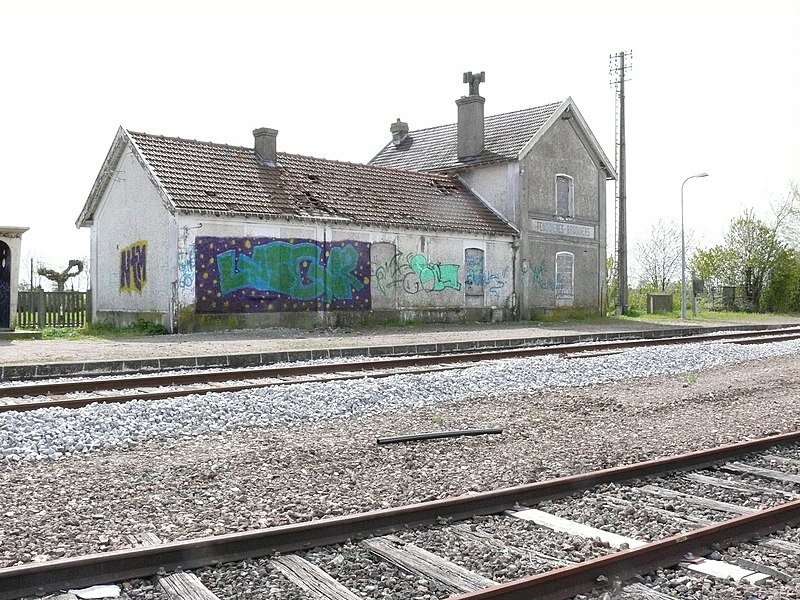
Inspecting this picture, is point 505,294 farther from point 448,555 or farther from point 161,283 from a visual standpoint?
point 448,555

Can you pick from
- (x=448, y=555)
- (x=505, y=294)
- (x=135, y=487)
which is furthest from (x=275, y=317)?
(x=448, y=555)

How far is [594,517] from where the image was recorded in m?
5.28

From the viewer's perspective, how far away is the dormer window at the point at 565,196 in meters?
32.7

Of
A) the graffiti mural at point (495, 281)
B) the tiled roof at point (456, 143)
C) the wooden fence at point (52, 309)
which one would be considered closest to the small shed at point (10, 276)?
the wooden fence at point (52, 309)

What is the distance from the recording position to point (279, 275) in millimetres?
23781

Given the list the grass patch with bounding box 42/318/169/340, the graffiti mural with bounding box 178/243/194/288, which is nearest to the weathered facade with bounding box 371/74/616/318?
the graffiti mural with bounding box 178/243/194/288

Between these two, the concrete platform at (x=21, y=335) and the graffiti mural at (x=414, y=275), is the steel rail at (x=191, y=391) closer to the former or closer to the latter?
the concrete platform at (x=21, y=335)

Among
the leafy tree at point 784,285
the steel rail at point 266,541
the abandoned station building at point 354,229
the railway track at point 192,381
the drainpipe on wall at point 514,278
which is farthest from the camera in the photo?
the leafy tree at point 784,285

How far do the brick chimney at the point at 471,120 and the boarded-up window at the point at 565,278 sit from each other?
5362 mm

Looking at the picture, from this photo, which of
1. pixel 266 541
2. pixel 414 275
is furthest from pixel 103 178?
pixel 266 541

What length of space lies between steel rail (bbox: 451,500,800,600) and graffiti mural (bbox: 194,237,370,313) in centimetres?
1888

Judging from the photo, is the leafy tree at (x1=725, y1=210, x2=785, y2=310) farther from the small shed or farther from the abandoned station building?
the small shed

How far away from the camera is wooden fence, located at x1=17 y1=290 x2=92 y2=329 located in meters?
23.6

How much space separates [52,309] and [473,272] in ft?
44.7
